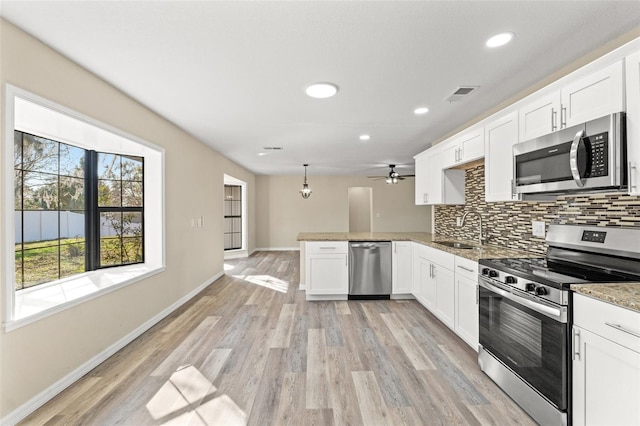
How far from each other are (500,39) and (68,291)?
147 inches

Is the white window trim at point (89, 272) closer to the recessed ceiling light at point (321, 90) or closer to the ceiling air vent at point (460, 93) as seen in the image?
the recessed ceiling light at point (321, 90)

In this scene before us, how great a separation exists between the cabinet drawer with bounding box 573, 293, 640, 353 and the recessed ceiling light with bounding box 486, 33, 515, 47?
5.12 feet

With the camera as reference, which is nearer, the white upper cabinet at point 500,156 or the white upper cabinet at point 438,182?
the white upper cabinet at point 500,156

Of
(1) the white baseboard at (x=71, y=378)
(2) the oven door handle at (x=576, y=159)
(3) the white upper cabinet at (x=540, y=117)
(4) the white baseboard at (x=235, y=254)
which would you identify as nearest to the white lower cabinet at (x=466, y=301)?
(2) the oven door handle at (x=576, y=159)

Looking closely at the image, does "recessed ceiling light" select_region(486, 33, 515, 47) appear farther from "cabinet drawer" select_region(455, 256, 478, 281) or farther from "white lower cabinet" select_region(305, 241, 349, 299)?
"white lower cabinet" select_region(305, 241, 349, 299)

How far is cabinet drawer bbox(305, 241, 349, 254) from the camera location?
443 centimetres

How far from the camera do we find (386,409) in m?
1.99

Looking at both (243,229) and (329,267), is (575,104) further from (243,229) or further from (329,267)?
(243,229)

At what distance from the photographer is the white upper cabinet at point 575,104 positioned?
1.72m

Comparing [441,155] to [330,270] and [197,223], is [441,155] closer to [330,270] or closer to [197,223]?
[330,270]

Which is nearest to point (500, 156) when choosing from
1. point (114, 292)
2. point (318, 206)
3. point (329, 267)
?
point (329, 267)

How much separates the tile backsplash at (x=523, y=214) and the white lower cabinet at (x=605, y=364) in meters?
0.82

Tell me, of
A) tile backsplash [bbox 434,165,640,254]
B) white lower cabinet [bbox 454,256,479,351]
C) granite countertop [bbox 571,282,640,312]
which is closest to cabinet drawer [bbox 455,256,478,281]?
white lower cabinet [bbox 454,256,479,351]

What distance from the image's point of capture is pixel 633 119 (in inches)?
63.7
